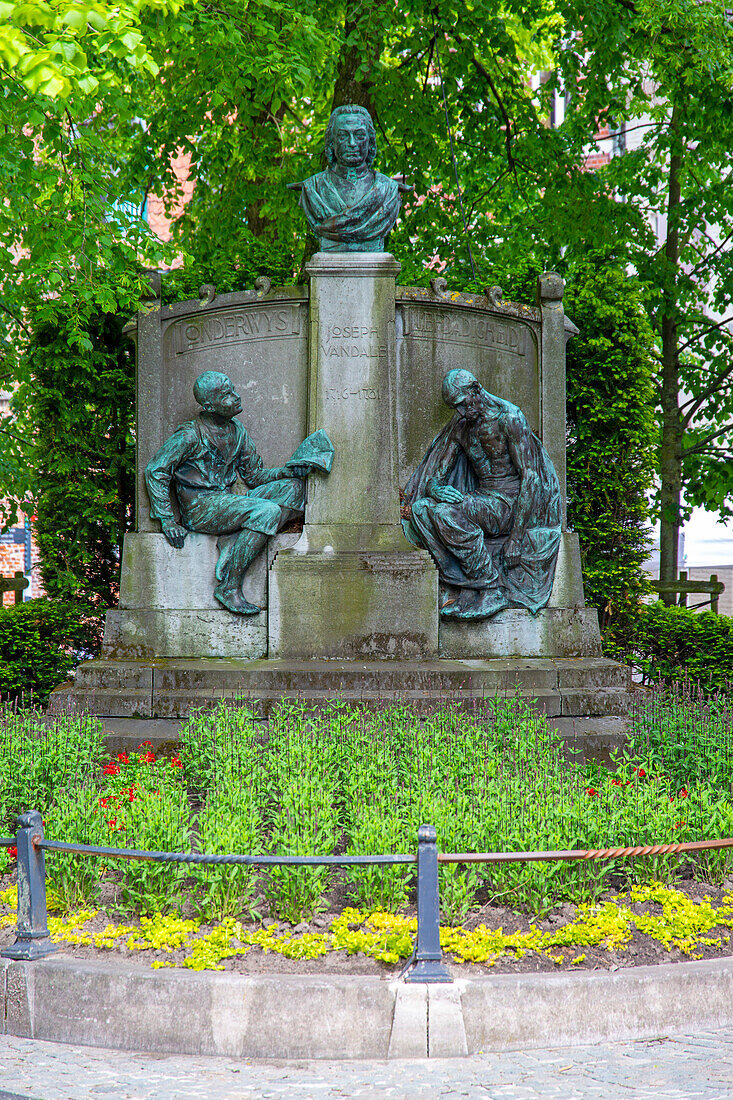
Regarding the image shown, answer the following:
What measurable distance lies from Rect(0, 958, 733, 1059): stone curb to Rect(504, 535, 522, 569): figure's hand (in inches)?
179

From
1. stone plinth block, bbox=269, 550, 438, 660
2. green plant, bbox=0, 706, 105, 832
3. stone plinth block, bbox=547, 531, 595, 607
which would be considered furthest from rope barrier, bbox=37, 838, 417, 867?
stone plinth block, bbox=547, 531, 595, 607

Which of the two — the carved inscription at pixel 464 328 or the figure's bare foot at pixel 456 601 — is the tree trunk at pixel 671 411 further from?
the figure's bare foot at pixel 456 601

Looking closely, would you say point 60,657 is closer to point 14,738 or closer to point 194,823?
point 14,738

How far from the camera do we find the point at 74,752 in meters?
6.05

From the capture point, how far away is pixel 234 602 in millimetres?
8125

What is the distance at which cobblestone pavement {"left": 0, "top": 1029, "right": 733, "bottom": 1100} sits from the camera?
11.6 ft

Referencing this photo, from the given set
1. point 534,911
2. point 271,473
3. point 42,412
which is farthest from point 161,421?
point 534,911

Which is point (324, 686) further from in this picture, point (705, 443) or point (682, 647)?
point (705, 443)

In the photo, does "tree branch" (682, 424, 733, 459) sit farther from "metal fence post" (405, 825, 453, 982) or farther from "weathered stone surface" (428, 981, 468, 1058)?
"weathered stone surface" (428, 981, 468, 1058)

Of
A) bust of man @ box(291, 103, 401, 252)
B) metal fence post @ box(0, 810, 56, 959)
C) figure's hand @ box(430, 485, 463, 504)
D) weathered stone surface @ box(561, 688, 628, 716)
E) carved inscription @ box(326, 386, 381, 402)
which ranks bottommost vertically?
metal fence post @ box(0, 810, 56, 959)

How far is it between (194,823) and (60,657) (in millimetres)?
4901

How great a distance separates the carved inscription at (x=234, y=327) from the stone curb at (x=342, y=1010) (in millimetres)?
5603

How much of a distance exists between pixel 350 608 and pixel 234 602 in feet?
2.95

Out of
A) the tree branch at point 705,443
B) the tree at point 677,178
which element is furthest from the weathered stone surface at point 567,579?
the tree branch at point 705,443
